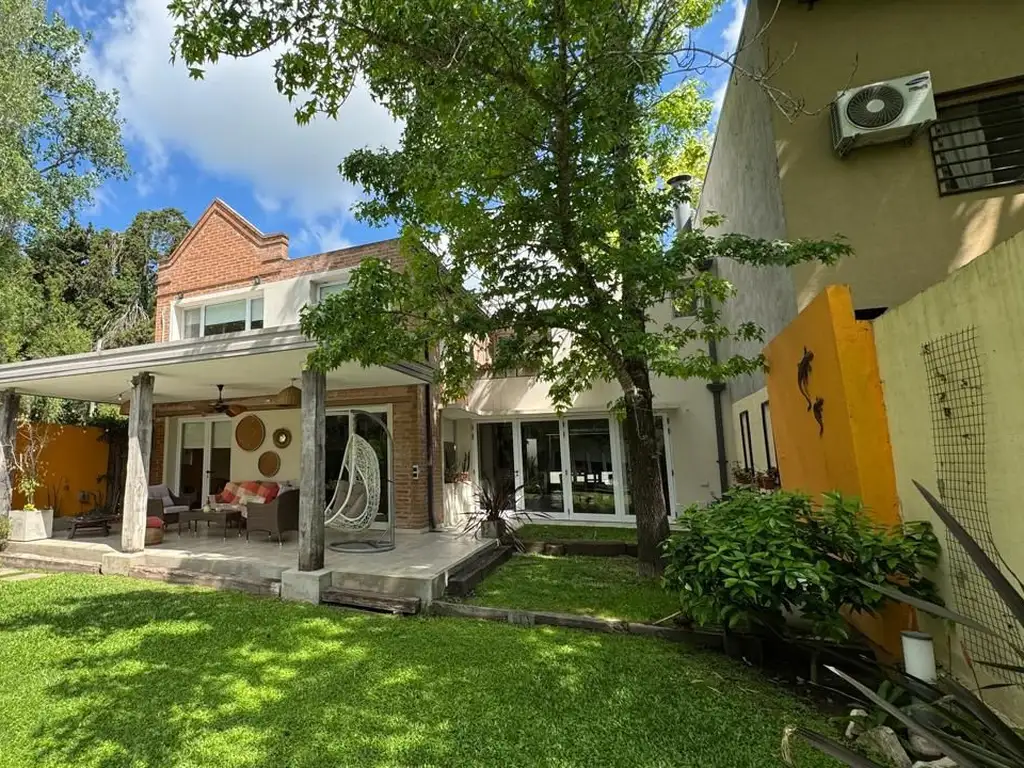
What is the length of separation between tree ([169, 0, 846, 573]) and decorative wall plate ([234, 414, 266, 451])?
6.03m

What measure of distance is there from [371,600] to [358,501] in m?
→ 2.40

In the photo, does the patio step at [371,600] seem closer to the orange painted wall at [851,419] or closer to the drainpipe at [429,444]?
the drainpipe at [429,444]

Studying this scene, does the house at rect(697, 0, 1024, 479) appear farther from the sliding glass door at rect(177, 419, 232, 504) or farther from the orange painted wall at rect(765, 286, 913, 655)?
the sliding glass door at rect(177, 419, 232, 504)

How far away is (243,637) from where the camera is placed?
471cm

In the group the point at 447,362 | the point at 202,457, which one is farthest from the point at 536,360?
the point at 202,457

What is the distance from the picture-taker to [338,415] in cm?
1046

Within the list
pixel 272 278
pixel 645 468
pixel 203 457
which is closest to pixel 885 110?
pixel 645 468

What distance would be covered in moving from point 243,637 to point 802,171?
779 centimetres

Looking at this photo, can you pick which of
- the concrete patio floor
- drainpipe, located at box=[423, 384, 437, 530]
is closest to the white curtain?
the concrete patio floor

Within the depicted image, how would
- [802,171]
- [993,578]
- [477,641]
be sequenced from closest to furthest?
[993,578], [477,641], [802,171]

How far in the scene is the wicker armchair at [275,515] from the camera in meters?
7.81

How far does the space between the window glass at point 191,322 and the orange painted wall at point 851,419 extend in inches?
505

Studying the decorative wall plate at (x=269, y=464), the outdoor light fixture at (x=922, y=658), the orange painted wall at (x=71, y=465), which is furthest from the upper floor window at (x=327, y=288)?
the outdoor light fixture at (x=922, y=658)

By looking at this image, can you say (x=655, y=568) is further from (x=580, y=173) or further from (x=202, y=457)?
(x=202, y=457)
